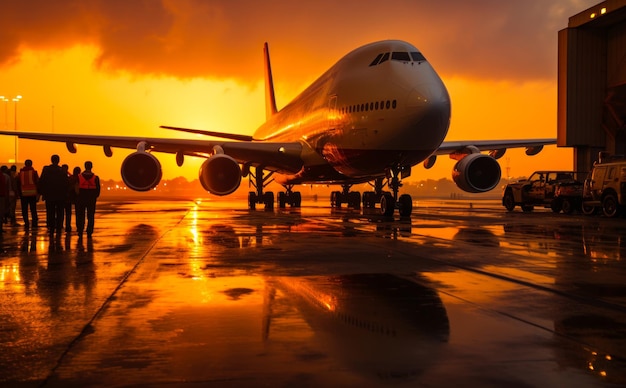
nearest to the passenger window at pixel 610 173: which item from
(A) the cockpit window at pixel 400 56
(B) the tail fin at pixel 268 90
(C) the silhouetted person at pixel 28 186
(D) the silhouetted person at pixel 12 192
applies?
(A) the cockpit window at pixel 400 56

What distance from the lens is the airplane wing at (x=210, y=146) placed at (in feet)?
82.6

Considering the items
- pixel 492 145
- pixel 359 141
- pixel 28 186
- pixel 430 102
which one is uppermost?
pixel 430 102

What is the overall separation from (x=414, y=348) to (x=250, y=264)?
4770 millimetres

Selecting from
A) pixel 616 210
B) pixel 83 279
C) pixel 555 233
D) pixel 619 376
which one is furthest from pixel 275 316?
pixel 616 210

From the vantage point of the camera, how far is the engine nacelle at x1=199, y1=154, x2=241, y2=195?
22.6m

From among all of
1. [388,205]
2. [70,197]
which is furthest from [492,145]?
[70,197]

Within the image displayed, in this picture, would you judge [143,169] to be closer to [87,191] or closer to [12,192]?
[12,192]

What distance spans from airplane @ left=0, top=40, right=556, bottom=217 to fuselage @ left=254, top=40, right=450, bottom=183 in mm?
31

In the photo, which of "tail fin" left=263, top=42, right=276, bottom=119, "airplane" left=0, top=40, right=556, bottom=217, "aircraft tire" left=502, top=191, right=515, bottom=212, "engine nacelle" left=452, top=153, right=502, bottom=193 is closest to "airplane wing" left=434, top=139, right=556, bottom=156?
"airplane" left=0, top=40, right=556, bottom=217

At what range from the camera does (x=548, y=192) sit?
89.8ft

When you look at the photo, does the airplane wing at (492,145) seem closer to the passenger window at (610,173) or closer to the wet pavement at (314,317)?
the passenger window at (610,173)

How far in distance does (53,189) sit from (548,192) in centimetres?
1988

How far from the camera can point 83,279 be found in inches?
300

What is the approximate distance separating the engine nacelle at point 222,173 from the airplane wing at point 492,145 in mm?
7847
